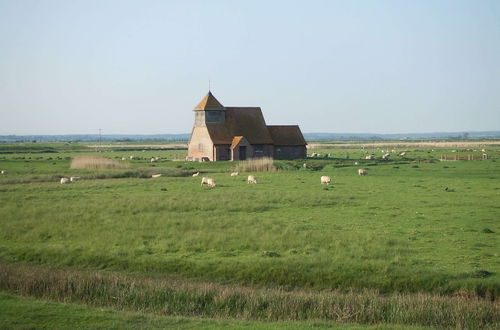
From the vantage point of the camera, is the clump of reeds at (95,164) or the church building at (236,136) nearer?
the clump of reeds at (95,164)

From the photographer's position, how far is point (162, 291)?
20.8 meters

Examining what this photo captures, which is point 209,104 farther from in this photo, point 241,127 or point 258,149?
point 258,149

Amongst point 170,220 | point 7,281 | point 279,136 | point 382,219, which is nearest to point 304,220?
point 382,219

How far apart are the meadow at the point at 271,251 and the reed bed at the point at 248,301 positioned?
0.17 feet

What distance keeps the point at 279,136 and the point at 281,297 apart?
61478 mm

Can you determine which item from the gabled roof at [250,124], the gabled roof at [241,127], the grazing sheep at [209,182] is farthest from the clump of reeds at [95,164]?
the grazing sheep at [209,182]

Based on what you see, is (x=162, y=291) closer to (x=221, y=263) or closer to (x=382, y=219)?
(x=221, y=263)

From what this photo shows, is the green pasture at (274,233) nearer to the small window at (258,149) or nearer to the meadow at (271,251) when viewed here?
the meadow at (271,251)

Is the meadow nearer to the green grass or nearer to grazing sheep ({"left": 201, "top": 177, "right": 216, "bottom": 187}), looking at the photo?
the green grass

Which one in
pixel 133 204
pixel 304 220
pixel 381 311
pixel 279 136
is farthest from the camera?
pixel 279 136

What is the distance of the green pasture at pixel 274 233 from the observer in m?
22.5

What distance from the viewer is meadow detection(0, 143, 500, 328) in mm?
19656

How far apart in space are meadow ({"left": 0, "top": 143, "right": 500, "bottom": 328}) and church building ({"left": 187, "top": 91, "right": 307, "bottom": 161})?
34499 millimetres

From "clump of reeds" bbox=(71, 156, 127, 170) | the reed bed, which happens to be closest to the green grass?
the reed bed
